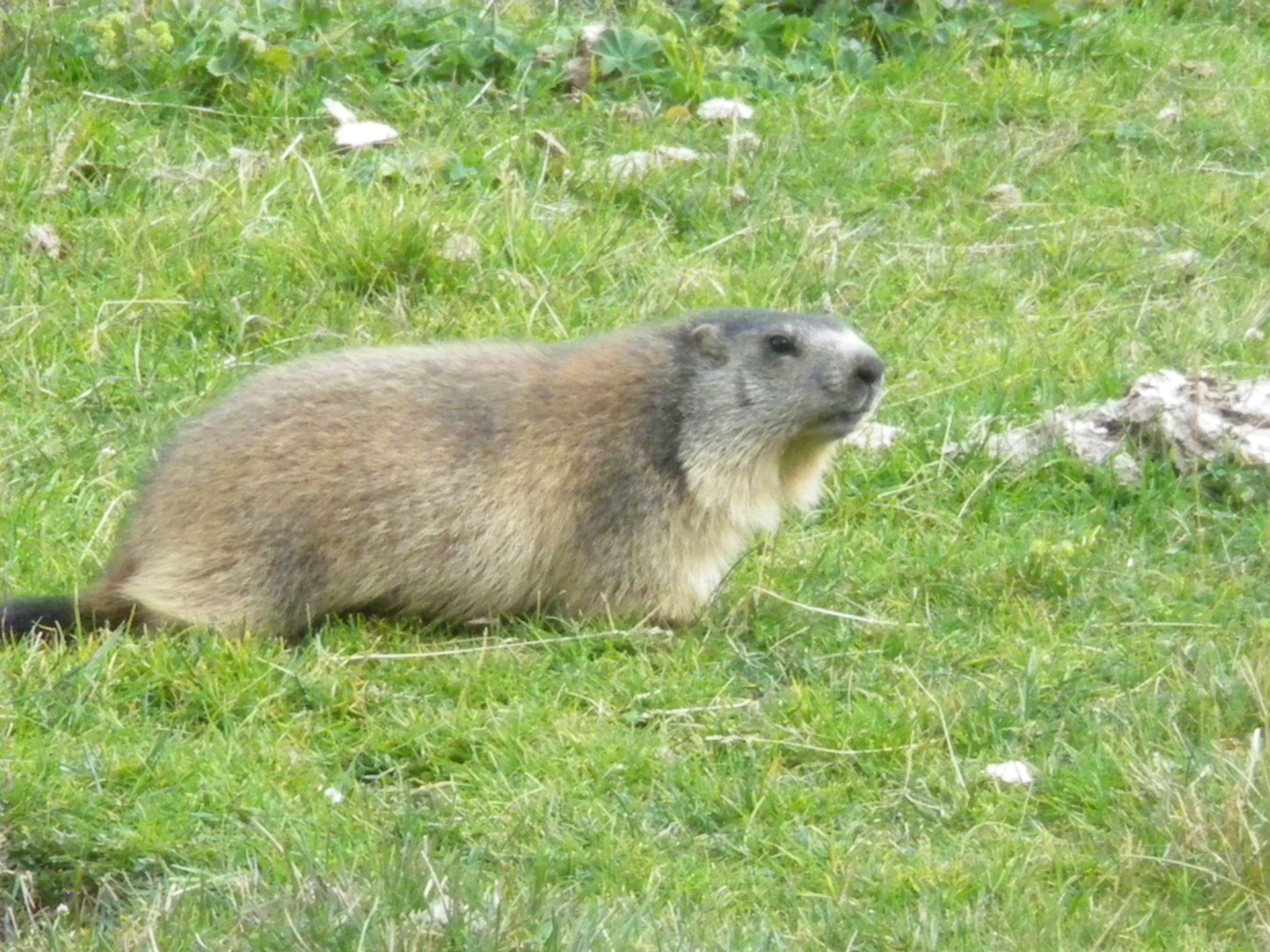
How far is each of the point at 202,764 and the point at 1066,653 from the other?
247 cm

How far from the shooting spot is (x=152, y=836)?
4609mm

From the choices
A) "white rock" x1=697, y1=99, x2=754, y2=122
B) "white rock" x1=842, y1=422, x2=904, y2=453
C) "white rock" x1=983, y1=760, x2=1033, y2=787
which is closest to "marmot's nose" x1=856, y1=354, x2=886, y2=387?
"white rock" x1=842, y1=422, x2=904, y2=453

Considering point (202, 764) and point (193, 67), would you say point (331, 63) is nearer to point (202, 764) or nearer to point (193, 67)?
point (193, 67)

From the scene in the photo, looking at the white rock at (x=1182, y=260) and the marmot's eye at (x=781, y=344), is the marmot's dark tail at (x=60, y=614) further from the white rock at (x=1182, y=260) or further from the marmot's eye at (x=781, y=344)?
the white rock at (x=1182, y=260)

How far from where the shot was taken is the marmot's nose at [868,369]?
239 inches

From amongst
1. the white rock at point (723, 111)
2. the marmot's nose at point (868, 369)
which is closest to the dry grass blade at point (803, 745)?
the marmot's nose at point (868, 369)

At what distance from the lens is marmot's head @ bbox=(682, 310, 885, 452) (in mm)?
6098

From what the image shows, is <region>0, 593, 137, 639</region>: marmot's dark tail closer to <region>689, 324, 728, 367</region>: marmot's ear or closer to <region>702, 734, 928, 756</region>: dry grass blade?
<region>702, 734, 928, 756</region>: dry grass blade

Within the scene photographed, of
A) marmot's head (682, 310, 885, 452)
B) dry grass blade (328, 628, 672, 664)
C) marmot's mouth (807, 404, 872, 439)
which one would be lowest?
dry grass blade (328, 628, 672, 664)

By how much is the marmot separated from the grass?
17 cm

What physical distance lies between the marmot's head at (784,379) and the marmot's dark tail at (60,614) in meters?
1.84

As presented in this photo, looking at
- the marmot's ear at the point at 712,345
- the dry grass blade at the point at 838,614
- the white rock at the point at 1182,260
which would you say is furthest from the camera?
the white rock at the point at 1182,260

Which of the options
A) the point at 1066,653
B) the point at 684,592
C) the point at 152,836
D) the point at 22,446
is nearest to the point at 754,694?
the point at 684,592

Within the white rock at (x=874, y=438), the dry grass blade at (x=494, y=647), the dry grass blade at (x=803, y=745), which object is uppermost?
the dry grass blade at (x=803, y=745)
